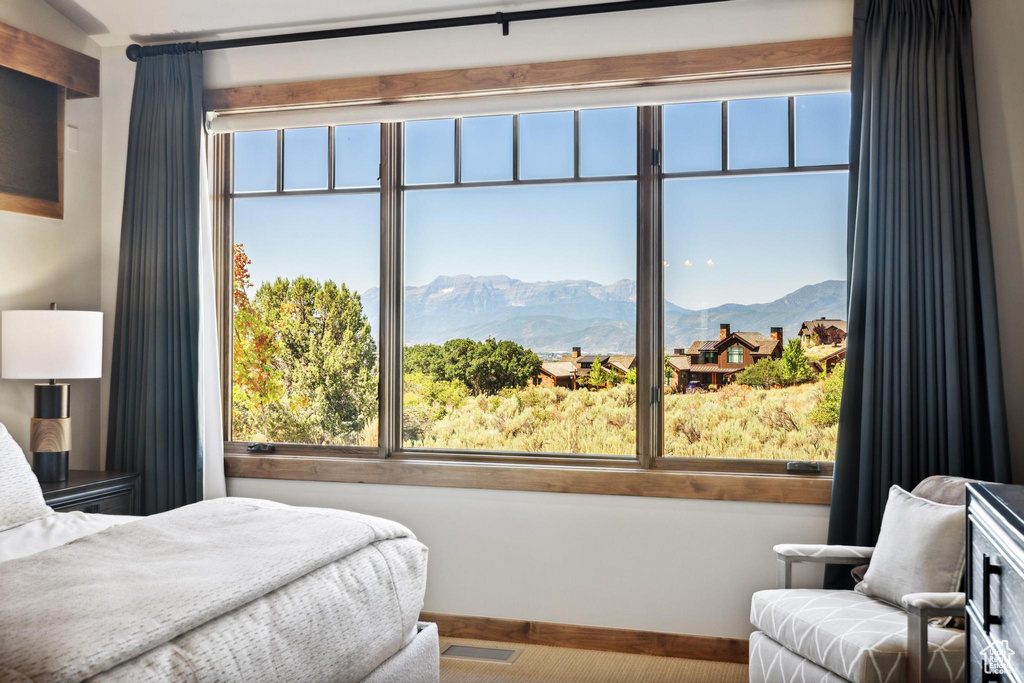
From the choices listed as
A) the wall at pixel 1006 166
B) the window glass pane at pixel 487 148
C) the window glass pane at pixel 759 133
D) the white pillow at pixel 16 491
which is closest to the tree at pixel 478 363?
the window glass pane at pixel 487 148

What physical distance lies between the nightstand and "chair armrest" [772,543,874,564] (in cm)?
271

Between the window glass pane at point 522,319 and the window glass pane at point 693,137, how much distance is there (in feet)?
0.73

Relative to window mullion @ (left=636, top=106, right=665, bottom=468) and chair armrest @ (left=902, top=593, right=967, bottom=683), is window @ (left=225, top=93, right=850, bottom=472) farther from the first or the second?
chair armrest @ (left=902, top=593, right=967, bottom=683)

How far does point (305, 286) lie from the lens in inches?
151

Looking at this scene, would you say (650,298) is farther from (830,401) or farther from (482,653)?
(482,653)

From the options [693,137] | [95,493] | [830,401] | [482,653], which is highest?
[693,137]

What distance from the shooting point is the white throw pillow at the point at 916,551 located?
2.34 m

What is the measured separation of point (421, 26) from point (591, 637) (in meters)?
2.70

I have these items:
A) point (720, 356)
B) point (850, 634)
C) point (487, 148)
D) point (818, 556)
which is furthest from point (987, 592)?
point (487, 148)

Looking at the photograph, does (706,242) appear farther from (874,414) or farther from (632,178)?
(874,414)

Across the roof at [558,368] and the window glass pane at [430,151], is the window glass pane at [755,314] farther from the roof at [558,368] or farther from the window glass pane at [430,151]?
the window glass pane at [430,151]

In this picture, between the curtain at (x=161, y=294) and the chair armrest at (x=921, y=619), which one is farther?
the curtain at (x=161, y=294)

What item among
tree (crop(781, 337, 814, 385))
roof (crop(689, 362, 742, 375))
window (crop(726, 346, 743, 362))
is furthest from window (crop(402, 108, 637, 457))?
tree (crop(781, 337, 814, 385))

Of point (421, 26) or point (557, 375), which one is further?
point (557, 375)
